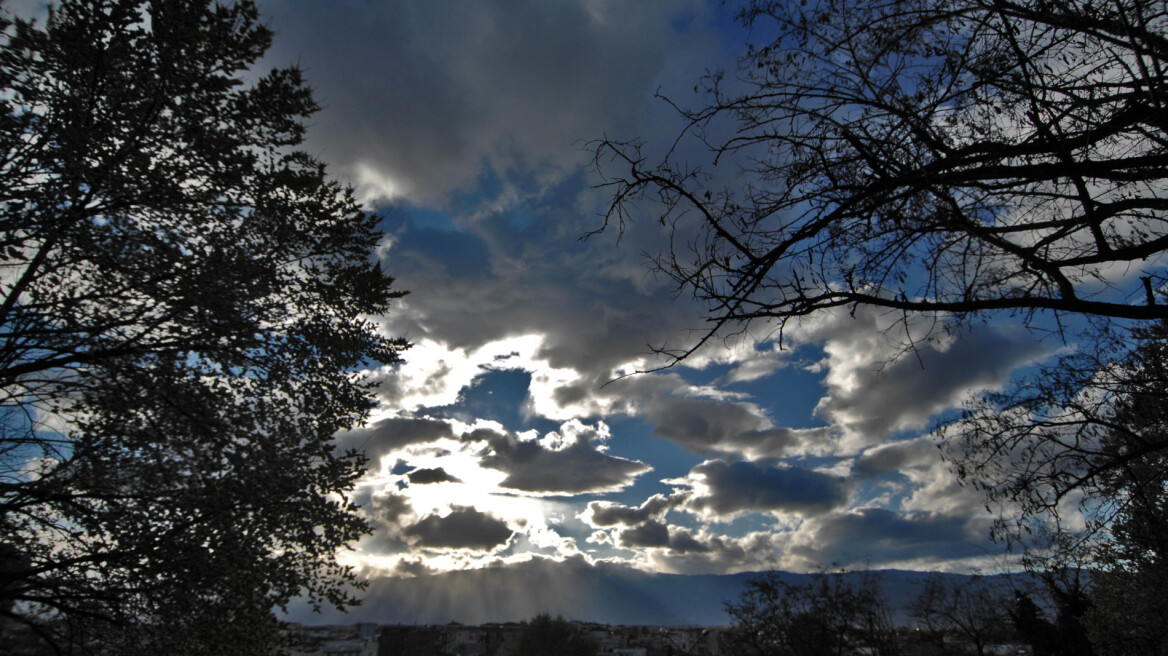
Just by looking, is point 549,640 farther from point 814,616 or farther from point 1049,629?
point 1049,629

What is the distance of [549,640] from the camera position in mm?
54594

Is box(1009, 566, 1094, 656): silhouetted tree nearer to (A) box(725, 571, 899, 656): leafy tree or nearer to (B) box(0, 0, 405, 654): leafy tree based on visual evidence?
(A) box(725, 571, 899, 656): leafy tree

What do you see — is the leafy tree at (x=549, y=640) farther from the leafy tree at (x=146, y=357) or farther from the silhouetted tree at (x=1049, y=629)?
the leafy tree at (x=146, y=357)

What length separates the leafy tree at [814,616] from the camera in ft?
106

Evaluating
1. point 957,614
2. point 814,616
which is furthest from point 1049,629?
point 814,616

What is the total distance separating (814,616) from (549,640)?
101 ft

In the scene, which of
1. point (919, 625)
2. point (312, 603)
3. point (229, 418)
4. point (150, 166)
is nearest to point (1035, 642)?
point (919, 625)

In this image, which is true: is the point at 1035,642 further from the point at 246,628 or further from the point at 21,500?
the point at 21,500

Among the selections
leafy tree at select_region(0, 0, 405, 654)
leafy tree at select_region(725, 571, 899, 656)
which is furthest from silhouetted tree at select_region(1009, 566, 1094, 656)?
leafy tree at select_region(0, 0, 405, 654)

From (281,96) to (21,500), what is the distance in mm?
6799

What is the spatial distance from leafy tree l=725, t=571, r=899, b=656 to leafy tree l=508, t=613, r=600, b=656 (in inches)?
1010

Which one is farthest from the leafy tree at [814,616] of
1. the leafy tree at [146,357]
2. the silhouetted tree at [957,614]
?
the leafy tree at [146,357]

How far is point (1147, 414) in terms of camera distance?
6594 mm

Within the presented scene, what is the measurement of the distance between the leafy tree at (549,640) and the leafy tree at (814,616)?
2566cm
